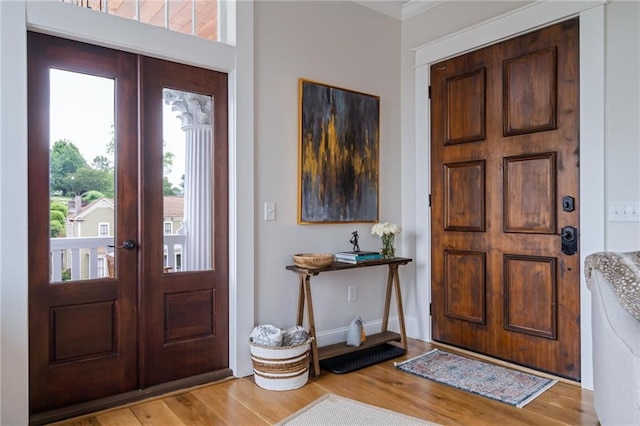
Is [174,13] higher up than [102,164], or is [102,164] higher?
[174,13]

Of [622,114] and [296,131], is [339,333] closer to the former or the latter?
[296,131]

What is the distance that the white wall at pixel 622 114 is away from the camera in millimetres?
2455

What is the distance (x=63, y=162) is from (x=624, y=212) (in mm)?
3119

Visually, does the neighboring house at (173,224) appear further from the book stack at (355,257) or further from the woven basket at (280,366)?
the book stack at (355,257)

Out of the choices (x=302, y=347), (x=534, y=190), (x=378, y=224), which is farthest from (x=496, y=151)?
(x=302, y=347)

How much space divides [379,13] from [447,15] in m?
0.56

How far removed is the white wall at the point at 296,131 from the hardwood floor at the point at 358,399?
56 centimetres

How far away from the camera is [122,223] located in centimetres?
248

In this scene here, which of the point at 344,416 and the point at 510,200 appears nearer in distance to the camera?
the point at 344,416

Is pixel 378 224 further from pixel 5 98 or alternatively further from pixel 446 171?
pixel 5 98

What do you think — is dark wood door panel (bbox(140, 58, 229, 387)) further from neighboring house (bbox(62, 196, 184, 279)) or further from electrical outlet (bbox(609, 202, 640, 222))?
electrical outlet (bbox(609, 202, 640, 222))

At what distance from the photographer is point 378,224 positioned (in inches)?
136

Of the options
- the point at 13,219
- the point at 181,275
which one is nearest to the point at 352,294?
the point at 181,275

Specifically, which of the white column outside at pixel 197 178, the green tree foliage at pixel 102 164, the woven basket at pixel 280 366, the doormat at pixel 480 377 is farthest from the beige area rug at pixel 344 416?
the green tree foliage at pixel 102 164
